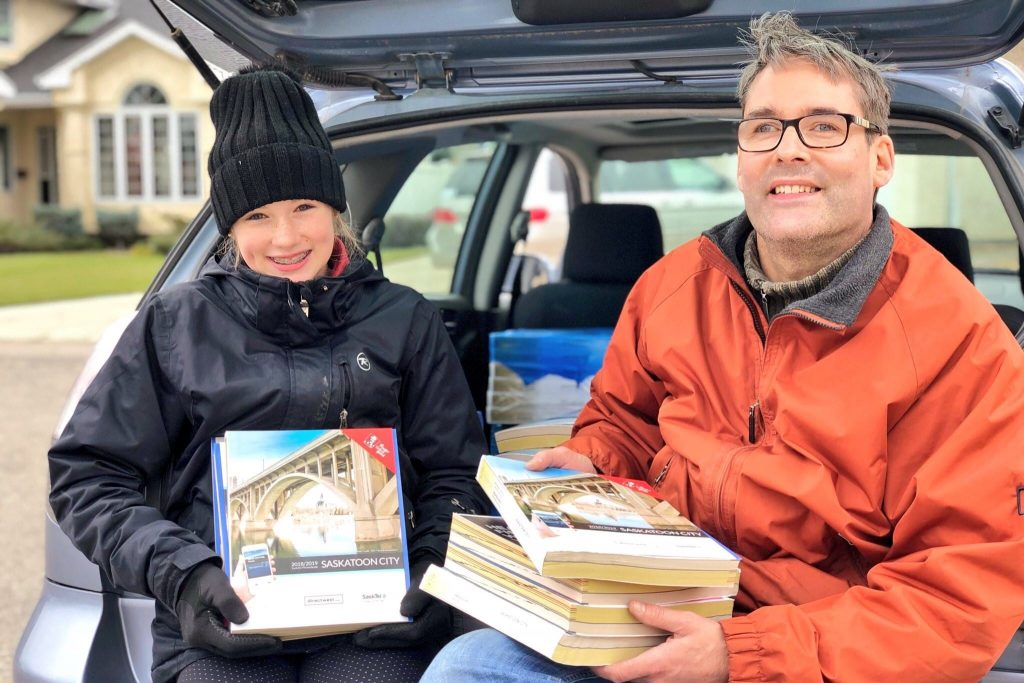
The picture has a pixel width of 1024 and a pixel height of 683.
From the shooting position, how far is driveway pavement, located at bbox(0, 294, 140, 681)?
446 centimetres

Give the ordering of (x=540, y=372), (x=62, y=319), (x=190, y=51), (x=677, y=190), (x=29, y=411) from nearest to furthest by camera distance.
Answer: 1. (x=190, y=51)
2. (x=540, y=372)
3. (x=29, y=411)
4. (x=677, y=190)
5. (x=62, y=319)

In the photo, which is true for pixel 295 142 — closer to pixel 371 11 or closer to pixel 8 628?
pixel 371 11

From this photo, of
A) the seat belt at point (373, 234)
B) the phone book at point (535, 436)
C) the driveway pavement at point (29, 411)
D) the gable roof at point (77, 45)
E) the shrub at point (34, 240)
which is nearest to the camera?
the phone book at point (535, 436)

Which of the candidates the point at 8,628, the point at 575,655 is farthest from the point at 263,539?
the point at 8,628

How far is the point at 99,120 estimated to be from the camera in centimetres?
3052

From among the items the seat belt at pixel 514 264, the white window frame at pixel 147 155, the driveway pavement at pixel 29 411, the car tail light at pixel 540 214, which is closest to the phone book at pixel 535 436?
the seat belt at pixel 514 264

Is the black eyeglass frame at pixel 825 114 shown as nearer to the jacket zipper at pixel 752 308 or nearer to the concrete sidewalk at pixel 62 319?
the jacket zipper at pixel 752 308

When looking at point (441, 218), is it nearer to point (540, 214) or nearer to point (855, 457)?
point (855, 457)

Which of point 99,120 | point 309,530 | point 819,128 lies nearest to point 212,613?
point 309,530

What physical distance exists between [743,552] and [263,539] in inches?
33.2

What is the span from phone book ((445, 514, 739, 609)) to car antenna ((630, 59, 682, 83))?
3.35 ft

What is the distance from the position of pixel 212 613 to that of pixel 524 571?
563 mm

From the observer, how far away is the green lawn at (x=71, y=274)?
15938mm

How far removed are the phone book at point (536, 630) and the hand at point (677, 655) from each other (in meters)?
0.02
